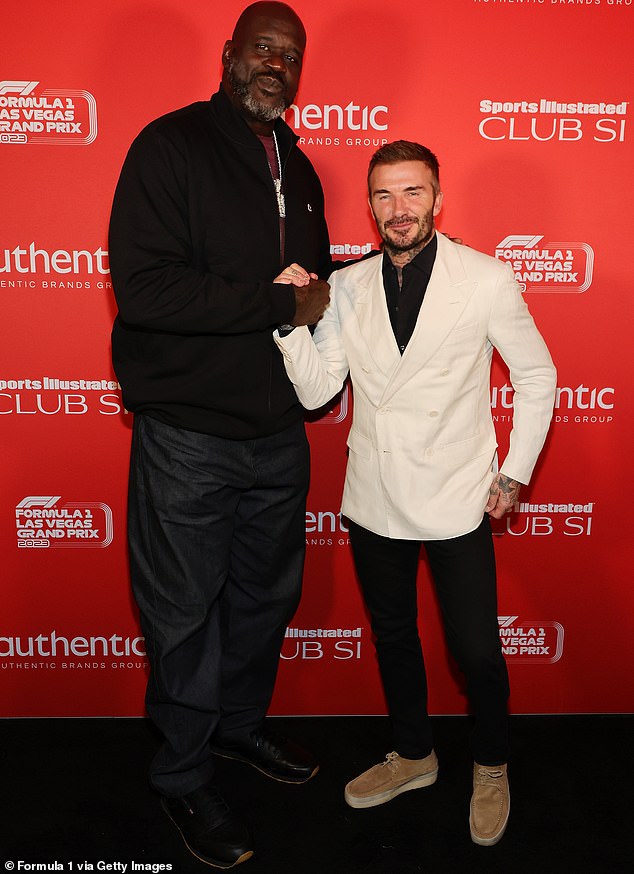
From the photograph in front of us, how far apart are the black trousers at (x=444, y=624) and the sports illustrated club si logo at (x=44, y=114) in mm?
1556

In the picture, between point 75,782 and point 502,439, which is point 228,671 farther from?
point 502,439

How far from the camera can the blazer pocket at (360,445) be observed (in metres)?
2.28

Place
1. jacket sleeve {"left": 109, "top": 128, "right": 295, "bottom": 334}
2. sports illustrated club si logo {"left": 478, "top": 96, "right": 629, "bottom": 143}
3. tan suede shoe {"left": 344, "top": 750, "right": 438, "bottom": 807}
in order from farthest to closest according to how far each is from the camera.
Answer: sports illustrated club si logo {"left": 478, "top": 96, "right": 629, "bottom": 143}
tan suede shoe {"left": 344, "top": 750, "right": 438, "bottom": 807}
jacket sleeve {"left": 109, "top": 128, "right": 295, "bottom": 334}

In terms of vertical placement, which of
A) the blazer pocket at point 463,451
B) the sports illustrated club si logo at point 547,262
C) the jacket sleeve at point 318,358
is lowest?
the blazer pocket at point 463,451

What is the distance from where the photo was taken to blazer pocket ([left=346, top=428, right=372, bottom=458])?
7.48 ft

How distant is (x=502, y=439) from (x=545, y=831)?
1.26 meters

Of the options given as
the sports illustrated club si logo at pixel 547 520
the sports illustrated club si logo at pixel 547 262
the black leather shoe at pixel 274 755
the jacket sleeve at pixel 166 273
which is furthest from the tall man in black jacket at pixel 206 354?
the sports illustrated club si logo at pixel 547 520

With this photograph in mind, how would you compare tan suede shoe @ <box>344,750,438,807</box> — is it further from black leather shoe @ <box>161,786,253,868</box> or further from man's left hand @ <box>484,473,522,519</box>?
man's left hand @ <box>484,473,522,519</box>

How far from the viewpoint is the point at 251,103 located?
220cm

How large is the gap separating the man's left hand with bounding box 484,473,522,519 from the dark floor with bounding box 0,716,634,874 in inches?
37.9

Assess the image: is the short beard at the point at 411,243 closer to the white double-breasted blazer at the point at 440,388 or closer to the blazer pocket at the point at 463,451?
the white double-breasted blazer at the point at 440,388

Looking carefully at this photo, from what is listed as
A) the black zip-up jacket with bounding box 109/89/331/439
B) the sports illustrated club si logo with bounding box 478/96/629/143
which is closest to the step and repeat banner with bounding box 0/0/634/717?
the sports illustrated club si logo with bounding box 478/96/629/143

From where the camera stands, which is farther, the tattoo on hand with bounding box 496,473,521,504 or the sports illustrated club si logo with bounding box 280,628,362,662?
the sports illustrated club si logo with bounding box 280,628,362,662

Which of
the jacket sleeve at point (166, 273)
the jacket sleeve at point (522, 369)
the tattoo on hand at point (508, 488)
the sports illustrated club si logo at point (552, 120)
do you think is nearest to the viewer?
the jacket sleeve at point (166, 273)
